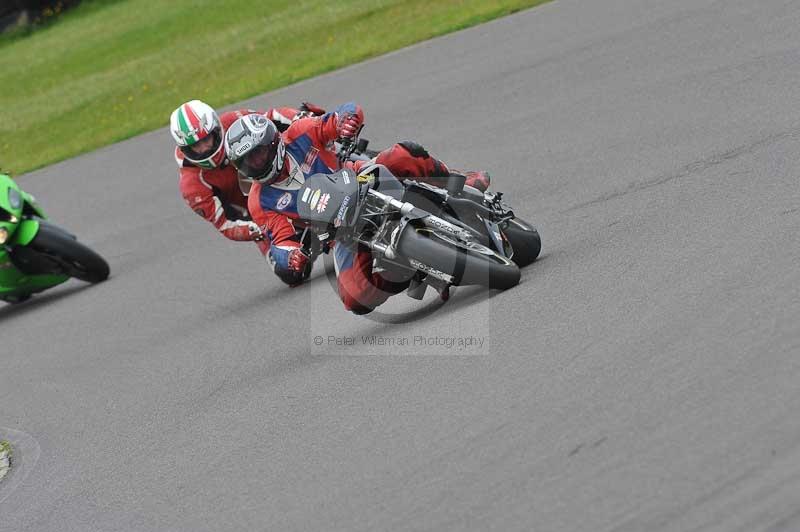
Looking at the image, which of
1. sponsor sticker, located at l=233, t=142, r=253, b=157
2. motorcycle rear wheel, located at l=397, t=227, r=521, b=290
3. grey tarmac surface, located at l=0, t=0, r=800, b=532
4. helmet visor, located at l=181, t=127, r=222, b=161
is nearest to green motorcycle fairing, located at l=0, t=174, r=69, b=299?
grey tarmac surface, located at l=0, t=0, r=800, b=532

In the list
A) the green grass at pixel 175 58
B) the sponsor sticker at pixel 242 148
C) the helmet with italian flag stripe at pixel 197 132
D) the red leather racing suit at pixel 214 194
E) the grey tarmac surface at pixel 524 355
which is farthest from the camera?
the green grass at pixel 175 58

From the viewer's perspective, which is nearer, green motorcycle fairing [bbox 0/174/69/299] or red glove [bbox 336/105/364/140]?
red glove [bbox 336/105/364/140]

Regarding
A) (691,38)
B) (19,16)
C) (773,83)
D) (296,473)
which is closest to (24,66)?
(19,16)

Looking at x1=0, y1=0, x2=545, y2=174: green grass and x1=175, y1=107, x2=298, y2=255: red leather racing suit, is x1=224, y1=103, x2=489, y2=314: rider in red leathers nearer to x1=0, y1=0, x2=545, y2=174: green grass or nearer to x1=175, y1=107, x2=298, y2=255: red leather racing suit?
x1=175, y1=107, x2=298, y2=255: red leather racing suit

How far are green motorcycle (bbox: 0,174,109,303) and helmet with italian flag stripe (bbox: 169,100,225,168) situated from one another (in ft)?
9.59

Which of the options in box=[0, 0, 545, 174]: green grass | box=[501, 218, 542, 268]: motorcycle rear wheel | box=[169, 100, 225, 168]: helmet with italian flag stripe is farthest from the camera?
box=[0, 0, 545, 174]: green grass

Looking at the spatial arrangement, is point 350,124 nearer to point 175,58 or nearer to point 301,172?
point 301,172

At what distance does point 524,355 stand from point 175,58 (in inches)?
816

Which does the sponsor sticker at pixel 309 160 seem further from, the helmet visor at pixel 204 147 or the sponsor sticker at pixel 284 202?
the helmet visor at pixel 204 147

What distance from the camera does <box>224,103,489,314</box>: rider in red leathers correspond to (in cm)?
782

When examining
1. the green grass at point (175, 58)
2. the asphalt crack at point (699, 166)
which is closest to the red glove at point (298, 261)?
the asphalt crack at point (699, 166)

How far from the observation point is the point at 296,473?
601 cm

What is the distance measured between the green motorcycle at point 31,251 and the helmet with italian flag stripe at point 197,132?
9.59 ft

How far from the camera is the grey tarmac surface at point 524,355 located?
491 cm
